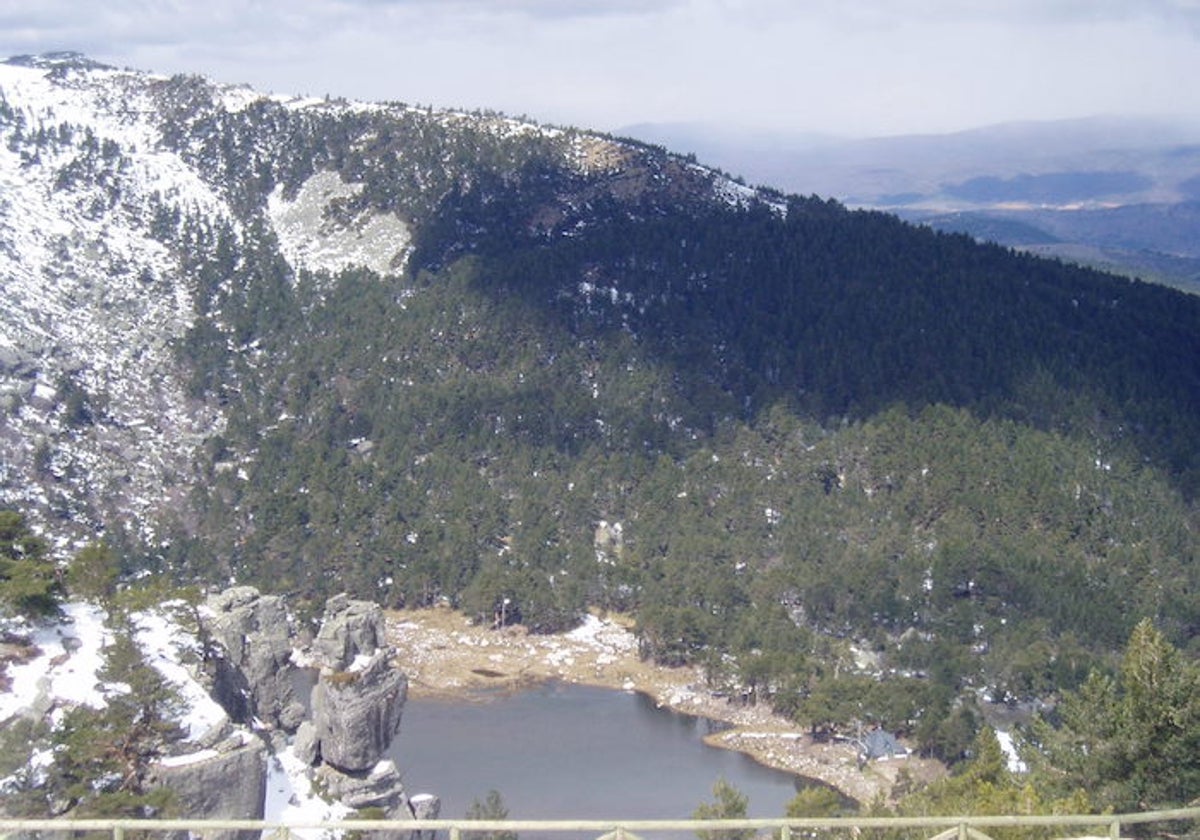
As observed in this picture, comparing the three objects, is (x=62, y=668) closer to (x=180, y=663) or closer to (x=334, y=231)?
(x=180, y=663)

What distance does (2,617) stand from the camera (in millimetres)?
28812

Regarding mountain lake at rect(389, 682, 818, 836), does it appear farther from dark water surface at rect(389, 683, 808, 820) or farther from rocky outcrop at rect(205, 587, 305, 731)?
rocky outcrop at rect(205, 587, 305, 731)

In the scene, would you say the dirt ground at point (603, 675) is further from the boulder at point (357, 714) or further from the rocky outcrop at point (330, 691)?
the boulder at point (357, 714)

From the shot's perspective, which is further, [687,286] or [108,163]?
[108,163]

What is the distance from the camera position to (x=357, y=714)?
1353 inches

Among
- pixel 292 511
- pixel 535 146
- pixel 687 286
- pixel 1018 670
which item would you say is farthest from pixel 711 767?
pixel 535 146

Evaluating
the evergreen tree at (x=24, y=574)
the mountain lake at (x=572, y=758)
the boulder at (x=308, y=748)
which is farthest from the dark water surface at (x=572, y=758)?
the evergreen tree at (x=24, y=574)

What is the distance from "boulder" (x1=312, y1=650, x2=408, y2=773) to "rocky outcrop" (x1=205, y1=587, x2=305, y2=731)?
1898mm

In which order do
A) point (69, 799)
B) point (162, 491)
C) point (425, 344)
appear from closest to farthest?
point (69, 799) < point (162, 491) < point (425, 344)

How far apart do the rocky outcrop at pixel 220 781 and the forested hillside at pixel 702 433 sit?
22.3 m

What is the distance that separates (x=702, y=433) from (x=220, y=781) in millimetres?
48253

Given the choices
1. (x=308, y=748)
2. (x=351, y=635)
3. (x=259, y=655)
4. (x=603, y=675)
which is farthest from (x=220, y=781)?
(x=603, y=675)

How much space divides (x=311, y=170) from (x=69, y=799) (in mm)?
87950

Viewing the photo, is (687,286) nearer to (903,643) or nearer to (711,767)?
(903,643)
